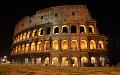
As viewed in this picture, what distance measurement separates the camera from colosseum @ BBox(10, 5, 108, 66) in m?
24.6

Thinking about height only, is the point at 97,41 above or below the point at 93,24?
below

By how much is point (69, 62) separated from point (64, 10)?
801 centimetres

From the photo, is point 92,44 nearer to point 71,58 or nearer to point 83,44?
point 83,44

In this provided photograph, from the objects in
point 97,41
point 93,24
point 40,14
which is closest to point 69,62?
point 97,41

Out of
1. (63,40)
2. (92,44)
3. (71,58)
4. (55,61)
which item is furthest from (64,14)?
(55,61)

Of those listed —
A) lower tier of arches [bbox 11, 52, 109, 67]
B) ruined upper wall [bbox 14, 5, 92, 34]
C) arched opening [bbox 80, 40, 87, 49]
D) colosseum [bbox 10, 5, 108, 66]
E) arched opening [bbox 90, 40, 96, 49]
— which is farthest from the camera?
ruined upper wall [bbox 14, 5, 92, 34]

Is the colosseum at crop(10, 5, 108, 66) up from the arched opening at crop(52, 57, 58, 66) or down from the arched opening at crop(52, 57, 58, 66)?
up

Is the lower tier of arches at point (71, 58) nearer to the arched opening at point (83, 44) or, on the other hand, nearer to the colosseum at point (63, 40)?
the colosseum at point (63, 40)

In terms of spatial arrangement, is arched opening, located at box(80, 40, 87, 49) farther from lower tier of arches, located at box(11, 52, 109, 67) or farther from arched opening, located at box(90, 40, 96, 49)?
lower tier of arches, located at box(11, 52, 109, 67)

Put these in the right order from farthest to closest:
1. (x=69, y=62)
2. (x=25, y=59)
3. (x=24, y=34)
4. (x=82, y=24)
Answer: (x=24, y=34)
(x=25, y=59)
(x=82, y=24)
(x=69, y=62)

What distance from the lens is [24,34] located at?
3147 centimetres

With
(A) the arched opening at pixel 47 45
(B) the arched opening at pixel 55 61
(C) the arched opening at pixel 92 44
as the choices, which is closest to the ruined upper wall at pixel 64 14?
(A) the arched opening at pixel 47 45

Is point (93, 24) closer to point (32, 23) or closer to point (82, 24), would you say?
point (82, 24)

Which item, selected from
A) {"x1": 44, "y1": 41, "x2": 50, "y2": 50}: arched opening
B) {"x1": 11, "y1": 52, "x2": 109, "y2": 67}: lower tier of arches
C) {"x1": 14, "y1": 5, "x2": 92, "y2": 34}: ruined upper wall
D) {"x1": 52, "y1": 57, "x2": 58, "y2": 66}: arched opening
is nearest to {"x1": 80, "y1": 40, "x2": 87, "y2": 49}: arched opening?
{"x1": 11, "y1": 52, "x2": 109, "y2": 67}: lower tier of arches
